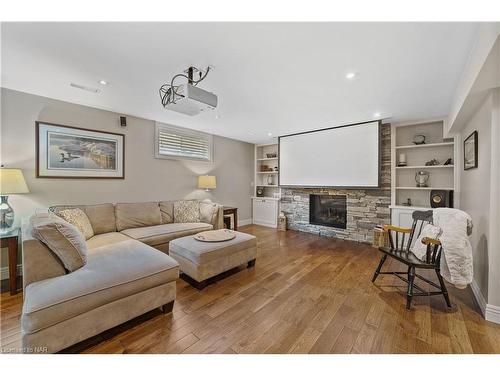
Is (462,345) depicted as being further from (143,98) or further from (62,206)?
(62,206)

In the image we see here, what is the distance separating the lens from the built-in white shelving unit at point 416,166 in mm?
3555

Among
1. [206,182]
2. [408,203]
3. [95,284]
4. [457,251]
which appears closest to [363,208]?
[408,203]

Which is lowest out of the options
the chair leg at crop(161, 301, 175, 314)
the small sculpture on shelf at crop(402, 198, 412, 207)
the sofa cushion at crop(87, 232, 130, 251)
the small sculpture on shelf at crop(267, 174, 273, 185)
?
the chair leg at crop(161, 301, 175, 314)

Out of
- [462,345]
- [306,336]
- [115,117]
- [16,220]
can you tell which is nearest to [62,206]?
[16,220]

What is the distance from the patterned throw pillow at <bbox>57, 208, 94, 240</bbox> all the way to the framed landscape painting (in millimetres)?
651

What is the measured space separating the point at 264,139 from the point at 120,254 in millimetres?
4316

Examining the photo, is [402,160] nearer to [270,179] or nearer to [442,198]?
[442,198]

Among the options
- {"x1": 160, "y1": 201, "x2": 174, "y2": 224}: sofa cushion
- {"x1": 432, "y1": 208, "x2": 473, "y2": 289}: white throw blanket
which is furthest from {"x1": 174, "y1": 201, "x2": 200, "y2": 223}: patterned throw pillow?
{"x1": 432, "y1": 208, "x2": 473, "y2": 289}: white throw blanket

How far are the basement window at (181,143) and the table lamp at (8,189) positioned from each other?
1.88 metres

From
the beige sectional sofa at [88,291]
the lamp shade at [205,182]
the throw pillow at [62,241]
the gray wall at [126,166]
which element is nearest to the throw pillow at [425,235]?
the beige sectional sofa at [88,291]

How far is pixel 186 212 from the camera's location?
12.6 ft

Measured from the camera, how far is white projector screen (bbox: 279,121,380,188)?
3.85 meters

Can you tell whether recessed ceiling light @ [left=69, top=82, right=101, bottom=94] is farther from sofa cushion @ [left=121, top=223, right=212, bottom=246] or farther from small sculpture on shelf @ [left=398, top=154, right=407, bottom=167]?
small sculpture on shelf @ [left=398, top=154, right=407, bottom=167]

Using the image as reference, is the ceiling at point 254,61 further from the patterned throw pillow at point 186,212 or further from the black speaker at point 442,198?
the patterned throw pillow at point 186,212
